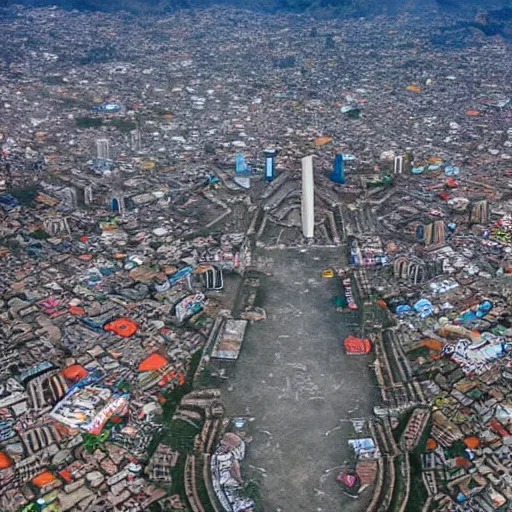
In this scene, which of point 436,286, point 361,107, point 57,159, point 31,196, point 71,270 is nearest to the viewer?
point 436,286

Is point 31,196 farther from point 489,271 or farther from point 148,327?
point 489,271

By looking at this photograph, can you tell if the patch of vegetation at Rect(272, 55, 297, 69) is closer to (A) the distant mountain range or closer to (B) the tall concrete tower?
(A) the distant mountain range

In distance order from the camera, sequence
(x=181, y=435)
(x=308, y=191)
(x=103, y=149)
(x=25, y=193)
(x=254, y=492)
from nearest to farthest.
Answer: (x=254, y=492) → (x=181, y=435) → (x=308, y=191) → (x=25, y=193) → (x=103, y=149)

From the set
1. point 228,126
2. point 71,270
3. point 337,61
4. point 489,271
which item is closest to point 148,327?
point 71,270

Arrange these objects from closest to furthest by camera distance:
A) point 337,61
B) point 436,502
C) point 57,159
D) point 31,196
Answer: point 436,502 → point 31,196 → point 57,159 → point 337,61

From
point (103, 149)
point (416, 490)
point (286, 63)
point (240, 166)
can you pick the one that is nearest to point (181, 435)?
point (416, 490)

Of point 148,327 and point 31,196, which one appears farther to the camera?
point 31,196

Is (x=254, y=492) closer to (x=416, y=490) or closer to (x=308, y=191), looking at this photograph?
(x=416, y=490)
